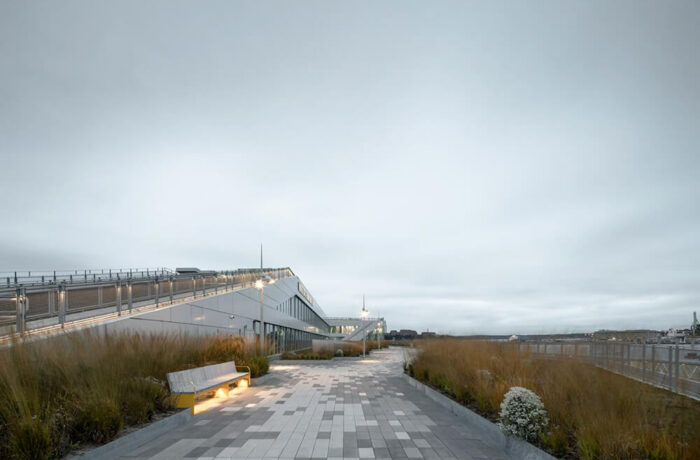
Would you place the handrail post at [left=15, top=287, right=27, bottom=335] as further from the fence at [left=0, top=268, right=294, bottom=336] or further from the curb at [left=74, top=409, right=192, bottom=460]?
the curb at [left=74, top=409, right=192, bottom=460]

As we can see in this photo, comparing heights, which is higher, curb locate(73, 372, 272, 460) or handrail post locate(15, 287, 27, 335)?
handrail post locate(15, 287, 27, 335)

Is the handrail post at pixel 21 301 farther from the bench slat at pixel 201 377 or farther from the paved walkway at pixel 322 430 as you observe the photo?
the paved walkway at pixel 322 430

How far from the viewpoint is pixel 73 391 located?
5555mm

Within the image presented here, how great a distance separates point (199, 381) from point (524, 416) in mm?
7776

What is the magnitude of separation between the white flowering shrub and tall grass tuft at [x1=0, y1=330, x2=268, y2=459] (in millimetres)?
5880

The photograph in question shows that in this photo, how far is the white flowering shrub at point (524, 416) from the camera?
541 cm

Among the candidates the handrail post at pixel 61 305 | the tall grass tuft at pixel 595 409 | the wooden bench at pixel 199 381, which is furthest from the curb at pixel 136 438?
the tall grass tuft at pixel 595 409

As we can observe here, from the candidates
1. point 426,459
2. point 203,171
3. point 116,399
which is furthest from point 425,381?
point 203,171

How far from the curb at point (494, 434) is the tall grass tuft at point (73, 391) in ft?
19.5

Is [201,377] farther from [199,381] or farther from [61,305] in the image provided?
[61,305]

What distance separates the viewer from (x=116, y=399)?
6.10 meters

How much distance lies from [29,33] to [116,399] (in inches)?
627

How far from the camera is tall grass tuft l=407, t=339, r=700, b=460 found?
395 centimetres

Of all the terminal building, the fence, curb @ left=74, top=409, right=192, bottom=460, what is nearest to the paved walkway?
curb @ left=74, top=409, right=192, bottom=460
